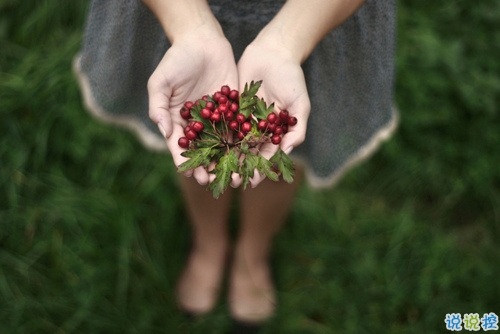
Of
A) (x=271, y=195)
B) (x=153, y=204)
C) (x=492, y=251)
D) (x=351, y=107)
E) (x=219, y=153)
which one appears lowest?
(x=492, y=251)

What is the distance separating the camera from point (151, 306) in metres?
2.30

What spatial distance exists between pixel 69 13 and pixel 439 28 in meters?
2.08

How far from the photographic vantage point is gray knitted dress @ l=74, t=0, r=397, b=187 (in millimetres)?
1568

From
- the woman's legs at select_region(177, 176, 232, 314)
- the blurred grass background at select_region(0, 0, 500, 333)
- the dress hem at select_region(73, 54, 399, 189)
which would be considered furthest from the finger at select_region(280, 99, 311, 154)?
the blurred grass background at select_region(0, 0, 500, 333)

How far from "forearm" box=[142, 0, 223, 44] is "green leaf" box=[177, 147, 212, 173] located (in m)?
0.32

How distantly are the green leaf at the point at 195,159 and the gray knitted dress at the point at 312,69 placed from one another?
0.40 meters

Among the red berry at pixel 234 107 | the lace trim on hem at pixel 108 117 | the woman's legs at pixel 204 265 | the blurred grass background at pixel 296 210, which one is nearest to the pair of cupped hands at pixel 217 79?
the red berry at pixel 234 107

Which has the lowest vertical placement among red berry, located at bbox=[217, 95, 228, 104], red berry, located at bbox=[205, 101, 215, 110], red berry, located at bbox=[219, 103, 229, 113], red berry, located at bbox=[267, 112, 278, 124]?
red berry, located at bbox=[267, 112, 278, 124]

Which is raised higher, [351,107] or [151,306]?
[351,107]

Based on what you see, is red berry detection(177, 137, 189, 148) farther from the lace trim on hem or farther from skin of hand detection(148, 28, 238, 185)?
the lace trim on hem

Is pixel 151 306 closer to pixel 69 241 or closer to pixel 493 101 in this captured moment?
pixel 69 241

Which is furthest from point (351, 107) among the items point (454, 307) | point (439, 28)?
point (439, 28)

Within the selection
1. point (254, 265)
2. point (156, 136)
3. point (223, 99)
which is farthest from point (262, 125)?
point (254, 265)

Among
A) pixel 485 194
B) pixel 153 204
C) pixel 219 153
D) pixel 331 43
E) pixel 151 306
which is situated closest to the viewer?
pixel 219 153
